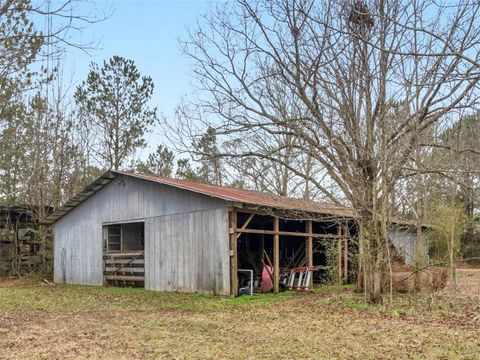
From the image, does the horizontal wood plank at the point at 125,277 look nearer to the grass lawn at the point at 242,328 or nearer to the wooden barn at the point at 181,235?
the wooden barn at the point at 181,235

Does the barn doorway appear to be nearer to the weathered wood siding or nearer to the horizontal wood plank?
the horizontal wood plank

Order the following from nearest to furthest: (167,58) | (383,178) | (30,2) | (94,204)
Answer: (30,2)
(383,178)
(167,58)
(94,204)

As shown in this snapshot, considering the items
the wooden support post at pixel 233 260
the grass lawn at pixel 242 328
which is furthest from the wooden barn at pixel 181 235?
the grass lawn at pixel 242 328

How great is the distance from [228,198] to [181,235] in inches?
96.3

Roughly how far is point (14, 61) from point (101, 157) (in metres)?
18.9

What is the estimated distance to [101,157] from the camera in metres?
26.2

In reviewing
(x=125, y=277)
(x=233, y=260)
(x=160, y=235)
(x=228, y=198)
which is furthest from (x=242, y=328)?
(x=125, y=277)

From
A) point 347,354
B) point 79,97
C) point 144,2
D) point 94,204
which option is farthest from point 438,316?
point 79,97

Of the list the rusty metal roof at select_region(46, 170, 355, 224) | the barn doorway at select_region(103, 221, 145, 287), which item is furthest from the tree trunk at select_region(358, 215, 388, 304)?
the barn doorway at select_region(103, 221, 145, 287)

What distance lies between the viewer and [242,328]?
8.22 meters

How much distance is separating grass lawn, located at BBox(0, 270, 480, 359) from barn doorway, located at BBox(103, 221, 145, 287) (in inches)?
125

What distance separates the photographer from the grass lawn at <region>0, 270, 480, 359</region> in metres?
6.49

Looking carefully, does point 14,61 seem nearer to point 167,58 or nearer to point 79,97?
point 167,58

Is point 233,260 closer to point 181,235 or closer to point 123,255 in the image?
point 181,235
